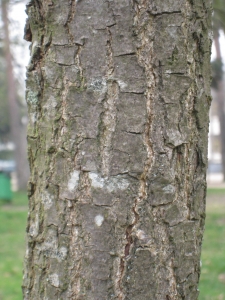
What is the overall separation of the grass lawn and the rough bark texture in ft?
9.68

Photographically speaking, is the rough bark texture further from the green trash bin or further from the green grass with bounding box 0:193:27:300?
the green trash bin

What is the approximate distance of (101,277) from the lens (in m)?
1.38

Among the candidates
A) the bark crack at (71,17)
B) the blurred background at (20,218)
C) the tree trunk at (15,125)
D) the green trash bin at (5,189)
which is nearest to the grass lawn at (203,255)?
the blurred background at (20,218)

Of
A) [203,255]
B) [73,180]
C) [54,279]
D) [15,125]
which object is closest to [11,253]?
[203,255]

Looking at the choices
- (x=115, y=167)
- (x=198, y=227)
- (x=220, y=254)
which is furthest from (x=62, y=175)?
(x=220, y=254)

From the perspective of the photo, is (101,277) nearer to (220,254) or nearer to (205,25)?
(205,25)

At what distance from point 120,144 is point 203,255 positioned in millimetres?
4768

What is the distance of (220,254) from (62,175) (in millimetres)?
4810

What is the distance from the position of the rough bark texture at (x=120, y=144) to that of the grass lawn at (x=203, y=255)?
2.95 metres

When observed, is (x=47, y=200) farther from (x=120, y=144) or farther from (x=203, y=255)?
(x=203, y=255)

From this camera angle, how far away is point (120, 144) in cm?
138

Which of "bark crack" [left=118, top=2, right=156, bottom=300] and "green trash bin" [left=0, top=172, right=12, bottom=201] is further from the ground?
"bark crack" [left=118, top=2, right=156, bottom=300]

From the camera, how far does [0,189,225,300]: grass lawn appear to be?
4352 mm

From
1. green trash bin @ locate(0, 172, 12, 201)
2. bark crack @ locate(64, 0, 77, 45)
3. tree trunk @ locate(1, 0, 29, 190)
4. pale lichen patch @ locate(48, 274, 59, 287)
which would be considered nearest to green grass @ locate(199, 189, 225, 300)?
pale lichen patch @ locate(48, 274, 59, 287)
